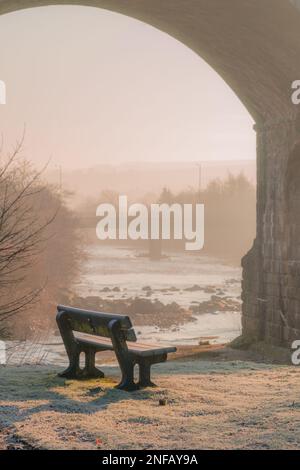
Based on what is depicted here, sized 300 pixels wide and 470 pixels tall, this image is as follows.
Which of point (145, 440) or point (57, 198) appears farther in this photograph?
point (57, 198)

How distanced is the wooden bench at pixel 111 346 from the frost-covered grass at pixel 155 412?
0.20 metres

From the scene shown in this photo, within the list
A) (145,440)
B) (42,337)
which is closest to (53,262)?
(42,337)

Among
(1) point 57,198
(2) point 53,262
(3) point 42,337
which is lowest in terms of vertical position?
(3) point 42,337

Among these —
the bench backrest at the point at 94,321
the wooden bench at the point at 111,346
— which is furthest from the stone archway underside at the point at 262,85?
the wooden bench at the point at 111,346

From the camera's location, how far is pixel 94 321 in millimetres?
7195

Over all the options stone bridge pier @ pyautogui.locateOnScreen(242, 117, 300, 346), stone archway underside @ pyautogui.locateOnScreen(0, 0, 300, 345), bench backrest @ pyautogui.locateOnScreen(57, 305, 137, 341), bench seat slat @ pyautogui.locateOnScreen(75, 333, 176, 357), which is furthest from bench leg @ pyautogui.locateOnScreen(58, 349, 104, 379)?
stone bridge pier @ pyautogui.locateOnScreen(242, 117, 300, 346)

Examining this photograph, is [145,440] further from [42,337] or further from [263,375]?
[42,337]

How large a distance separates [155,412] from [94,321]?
1.50 m

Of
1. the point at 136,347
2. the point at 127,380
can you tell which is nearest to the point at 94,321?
the point at 136,347

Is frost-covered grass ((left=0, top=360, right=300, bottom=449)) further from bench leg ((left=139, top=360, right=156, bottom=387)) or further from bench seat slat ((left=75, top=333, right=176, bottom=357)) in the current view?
bench seat slat ((left=75, top=333, right=176, bottom=357))

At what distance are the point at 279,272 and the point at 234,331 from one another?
16.6 meters

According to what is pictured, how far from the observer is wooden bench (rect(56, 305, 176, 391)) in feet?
22.6

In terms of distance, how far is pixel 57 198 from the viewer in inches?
1695
